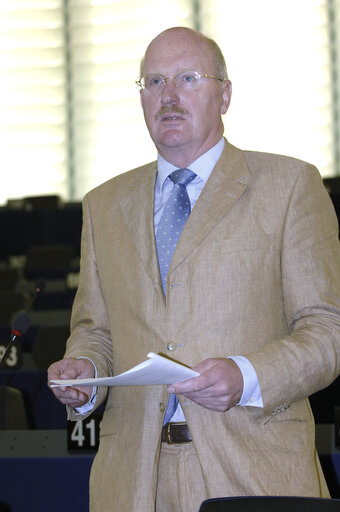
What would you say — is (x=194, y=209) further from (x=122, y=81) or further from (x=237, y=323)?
(x=122, y=81)

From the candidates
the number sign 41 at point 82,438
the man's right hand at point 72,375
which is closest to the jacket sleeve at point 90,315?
the man's right hand at point 72,375

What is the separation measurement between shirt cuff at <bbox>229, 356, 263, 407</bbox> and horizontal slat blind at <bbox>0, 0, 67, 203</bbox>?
945cm

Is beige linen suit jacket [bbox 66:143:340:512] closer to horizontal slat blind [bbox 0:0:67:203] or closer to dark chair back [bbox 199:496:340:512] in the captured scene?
dark chair back [bbox 199:496:340:512]

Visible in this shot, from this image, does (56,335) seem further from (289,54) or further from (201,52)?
(289,54)

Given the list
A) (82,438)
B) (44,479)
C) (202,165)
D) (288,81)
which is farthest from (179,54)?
(288,81)

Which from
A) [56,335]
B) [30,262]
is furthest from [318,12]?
[56,335]

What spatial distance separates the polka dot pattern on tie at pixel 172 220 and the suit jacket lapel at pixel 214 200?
6 cm

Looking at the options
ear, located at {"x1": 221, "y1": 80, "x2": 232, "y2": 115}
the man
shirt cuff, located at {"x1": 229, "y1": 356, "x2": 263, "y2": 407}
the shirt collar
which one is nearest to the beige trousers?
the man

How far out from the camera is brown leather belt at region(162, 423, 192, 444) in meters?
1.80

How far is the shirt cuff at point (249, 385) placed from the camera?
166 cm

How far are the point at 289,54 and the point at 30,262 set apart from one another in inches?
180

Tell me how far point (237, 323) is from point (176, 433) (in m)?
0.29

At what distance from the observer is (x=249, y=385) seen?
1662mm

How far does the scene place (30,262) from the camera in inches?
307
